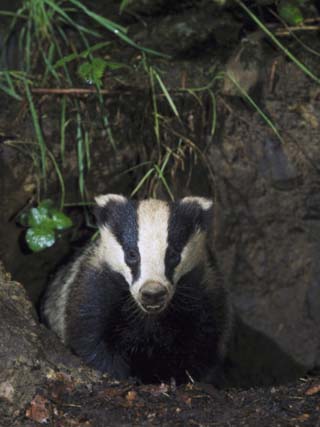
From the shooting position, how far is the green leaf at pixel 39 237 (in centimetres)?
382

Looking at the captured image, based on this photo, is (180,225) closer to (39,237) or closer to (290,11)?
(39,237)

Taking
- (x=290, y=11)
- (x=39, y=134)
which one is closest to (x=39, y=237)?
(x=39, y=134)

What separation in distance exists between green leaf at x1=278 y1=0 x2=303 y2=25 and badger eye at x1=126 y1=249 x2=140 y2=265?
66.3 inches

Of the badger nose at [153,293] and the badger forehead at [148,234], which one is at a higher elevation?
the badger forehead at [148,234]

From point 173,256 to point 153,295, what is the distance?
0.93 ft

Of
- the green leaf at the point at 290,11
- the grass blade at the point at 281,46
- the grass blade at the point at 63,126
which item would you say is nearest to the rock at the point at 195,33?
the grass blade at the point at 281,46

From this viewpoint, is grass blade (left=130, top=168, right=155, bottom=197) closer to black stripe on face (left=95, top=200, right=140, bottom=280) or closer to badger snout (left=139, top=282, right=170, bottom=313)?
black stripe on face (left=95, top=200, right=140, bottom=280)

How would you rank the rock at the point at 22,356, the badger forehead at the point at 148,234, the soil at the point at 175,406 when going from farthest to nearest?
the badger forehead at the point at 148,234
the rock at the point at 22,356
the soil at the point at 175,406

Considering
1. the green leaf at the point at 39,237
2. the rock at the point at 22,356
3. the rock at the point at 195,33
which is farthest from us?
the rock at the point at 195,33

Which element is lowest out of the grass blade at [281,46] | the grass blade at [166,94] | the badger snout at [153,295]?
the badger snout at [153,295]

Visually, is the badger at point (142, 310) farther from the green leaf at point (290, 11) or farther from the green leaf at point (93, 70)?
the green leaf at point (290, 11)

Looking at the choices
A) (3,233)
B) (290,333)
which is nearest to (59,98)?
Answer: (3,233)

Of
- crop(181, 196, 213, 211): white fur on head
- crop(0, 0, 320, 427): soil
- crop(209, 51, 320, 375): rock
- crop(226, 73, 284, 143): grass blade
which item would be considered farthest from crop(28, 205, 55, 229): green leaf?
crop(226, 73, 284, 143): grass blade

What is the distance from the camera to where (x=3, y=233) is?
3.95 meters
